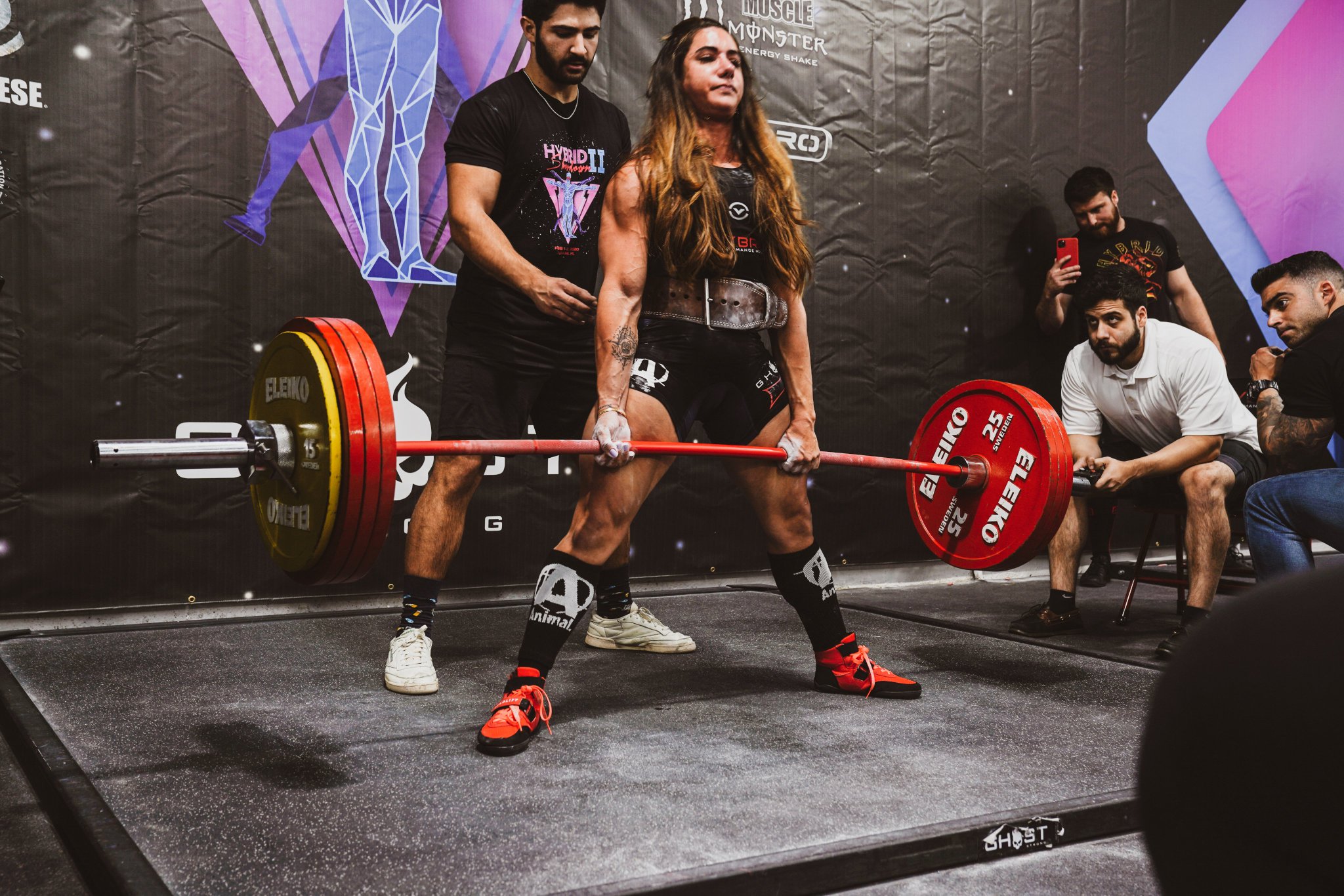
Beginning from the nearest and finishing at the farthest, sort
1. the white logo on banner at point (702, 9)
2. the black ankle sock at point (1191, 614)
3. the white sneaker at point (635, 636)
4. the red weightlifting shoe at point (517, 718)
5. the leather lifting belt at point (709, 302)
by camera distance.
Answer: the red weightlifting shoe at point (517, 718)
the leather lifting belt at point (709, 302)
the white sneaker at point (635, 636)
the black ankle sock at point (1191, 614)
the white logo on banner at point (702, 9)

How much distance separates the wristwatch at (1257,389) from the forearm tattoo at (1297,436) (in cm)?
23

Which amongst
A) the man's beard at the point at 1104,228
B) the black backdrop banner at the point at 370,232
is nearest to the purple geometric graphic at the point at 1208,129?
the black backdrop banner at the point at 370,232

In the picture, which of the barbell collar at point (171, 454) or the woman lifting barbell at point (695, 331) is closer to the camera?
the barbell collar at point (171, 454)

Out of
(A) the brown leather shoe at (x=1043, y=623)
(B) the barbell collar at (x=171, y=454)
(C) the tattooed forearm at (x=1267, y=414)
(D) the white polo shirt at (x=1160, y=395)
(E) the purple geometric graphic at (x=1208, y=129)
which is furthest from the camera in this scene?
(E) the purple geometric graphic at (x=1208, y=129)

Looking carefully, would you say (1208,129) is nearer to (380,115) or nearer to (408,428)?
(380,115)

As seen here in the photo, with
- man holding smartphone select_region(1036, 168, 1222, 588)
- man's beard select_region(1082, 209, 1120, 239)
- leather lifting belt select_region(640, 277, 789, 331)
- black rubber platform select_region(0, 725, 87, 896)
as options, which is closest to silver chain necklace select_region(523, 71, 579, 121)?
leather lifting belt select_region(640, 277, 789, 331)

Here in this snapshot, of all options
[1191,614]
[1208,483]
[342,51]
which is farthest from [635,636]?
[342,51]

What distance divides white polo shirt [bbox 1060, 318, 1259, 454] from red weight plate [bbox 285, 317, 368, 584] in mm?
2565

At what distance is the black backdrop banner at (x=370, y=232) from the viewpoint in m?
2.99

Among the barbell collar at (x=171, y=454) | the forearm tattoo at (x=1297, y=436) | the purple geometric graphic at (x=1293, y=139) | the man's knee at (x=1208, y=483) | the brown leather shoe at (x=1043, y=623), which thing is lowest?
the brown leather shoe at (x=1043, y=623)

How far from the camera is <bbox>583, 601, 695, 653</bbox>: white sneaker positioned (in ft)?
9.64

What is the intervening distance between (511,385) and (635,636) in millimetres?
816

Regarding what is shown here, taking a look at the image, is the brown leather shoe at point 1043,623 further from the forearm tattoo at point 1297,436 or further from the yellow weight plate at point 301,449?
the yellow weight plate at point 301,449

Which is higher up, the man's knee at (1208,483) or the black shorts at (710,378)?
the black shorts at (710,378)
